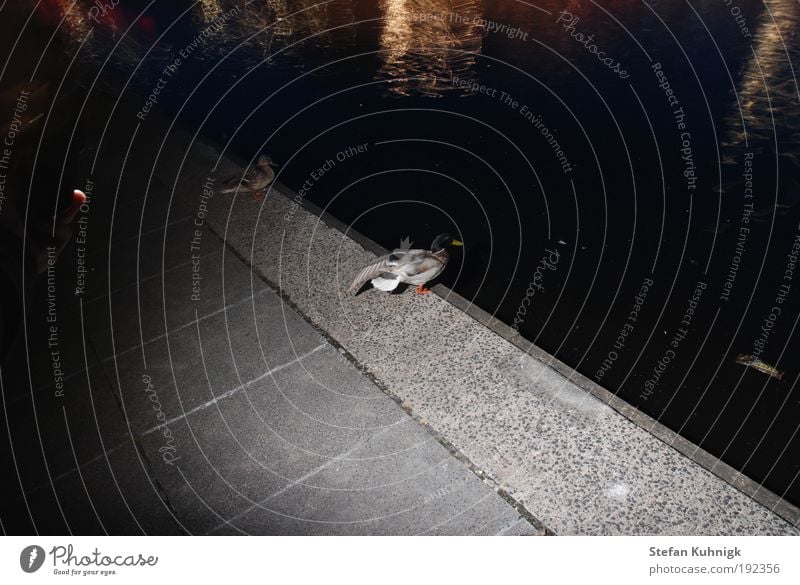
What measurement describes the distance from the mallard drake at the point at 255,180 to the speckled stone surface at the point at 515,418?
1010mm

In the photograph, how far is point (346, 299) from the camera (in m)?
4.81

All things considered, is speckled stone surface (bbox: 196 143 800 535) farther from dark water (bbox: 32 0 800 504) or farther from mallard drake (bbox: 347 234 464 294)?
dark water (bbox: 32 0 800 504)

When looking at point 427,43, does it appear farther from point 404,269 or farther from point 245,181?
point 404,269

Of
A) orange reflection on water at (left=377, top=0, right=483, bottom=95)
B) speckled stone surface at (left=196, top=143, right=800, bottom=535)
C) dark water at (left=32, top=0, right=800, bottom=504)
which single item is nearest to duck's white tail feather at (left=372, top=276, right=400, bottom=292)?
speckled stone surface at (left=196, top=143, right=800, bottom=535)

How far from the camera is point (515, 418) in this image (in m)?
3.75

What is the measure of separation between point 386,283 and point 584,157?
8.62 feet

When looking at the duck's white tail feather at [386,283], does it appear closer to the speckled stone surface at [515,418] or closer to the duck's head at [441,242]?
the speckled stone surface at [515,418]


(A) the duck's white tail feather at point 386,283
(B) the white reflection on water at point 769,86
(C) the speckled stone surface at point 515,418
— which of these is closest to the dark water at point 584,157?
(B) the white reflection on water at point 769,86

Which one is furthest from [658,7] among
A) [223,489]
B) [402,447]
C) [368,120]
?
[223,489]

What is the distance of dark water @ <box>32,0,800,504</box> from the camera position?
4324 millimetres

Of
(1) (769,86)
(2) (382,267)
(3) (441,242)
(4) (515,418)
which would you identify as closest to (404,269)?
(2) (382,267)

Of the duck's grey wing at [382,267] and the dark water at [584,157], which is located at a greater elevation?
the dark water at [584,157]

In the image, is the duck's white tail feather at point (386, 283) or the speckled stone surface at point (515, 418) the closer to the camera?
the speckled stone surface at point (515, 418)

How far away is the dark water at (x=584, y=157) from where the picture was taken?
432cm
